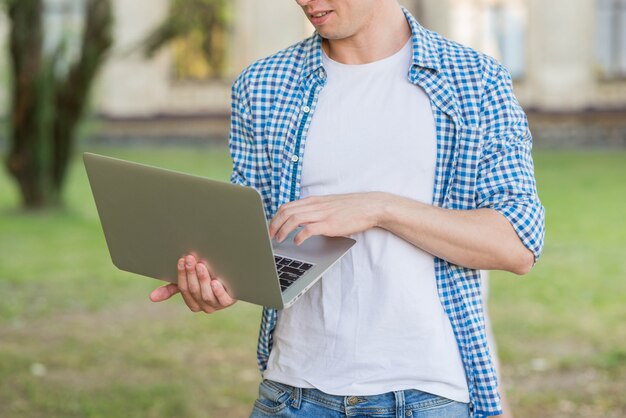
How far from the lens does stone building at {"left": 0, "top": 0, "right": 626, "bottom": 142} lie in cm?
1906

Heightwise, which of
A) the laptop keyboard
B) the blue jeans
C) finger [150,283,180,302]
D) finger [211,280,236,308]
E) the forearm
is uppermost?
the forearm

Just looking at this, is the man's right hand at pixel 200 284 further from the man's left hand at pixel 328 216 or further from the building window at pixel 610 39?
the building window at pixel 610 39

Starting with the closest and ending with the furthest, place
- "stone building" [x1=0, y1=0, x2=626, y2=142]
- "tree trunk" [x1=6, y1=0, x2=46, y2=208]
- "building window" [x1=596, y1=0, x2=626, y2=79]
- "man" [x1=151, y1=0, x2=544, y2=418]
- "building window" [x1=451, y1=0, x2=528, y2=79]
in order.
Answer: "man" [x1=151, y1=0, x2=544, y2=418] → "tree trunk" [x1=6, y1=0, x2=46, y2=208] → "stone building" [x1=0, y1=0, x2=626, y2=142] → "building window" [x1=451, y1=0, x2=528, y2=79] → "building window" [x1=596, y1=0, x2=626, y2=79]

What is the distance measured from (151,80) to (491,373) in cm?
1761

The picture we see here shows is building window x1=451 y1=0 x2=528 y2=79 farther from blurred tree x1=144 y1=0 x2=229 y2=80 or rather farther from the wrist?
the wrist

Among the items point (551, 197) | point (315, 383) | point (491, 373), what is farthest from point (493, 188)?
point (551, 197)

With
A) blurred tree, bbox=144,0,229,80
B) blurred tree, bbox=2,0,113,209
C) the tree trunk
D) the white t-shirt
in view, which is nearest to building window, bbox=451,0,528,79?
blurred tree, bbox=144,0,229,80

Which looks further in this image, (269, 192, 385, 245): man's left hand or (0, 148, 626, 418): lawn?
(0, 148, 626, 418): lawn

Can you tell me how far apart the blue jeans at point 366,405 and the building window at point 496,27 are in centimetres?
1797

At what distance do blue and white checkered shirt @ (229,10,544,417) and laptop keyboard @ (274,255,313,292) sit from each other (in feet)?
0.64

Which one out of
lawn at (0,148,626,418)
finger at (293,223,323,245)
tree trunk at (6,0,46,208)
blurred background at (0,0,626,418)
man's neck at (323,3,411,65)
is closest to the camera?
finger at (293,223,323,245)

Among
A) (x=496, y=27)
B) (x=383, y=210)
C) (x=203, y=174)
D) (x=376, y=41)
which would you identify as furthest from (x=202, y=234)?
(x=496, y=27)

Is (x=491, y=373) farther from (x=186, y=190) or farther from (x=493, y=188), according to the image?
(x=186, y=190)

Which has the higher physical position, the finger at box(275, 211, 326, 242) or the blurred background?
the finger at box(275, 211, 326, 242)
